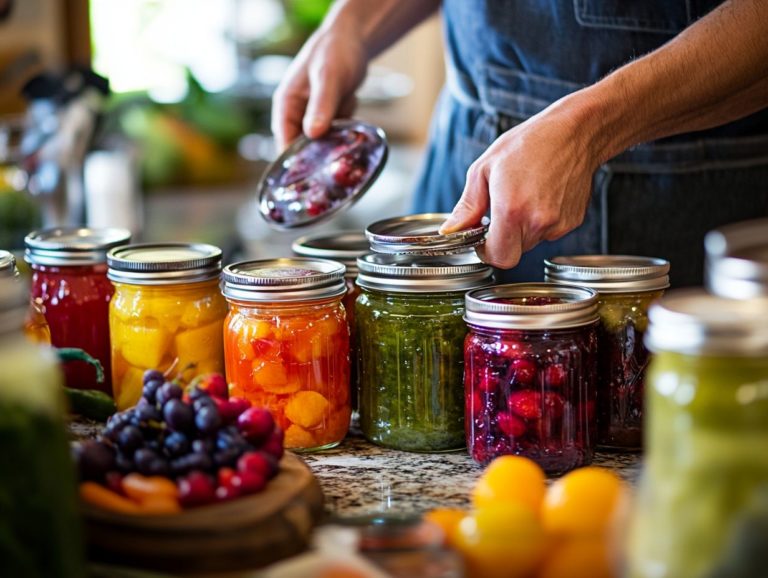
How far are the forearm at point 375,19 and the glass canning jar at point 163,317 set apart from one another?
0.73 metres

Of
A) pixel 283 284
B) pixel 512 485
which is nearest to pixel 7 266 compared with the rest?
pixel 283 284

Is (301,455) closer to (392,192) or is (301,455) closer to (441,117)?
(441,117)

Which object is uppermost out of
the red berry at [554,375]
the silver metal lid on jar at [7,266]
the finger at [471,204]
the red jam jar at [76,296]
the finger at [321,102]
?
the finger at [321,102]

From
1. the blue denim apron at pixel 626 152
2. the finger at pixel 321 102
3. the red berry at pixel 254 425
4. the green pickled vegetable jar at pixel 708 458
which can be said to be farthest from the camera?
the finger at pixel 321 102

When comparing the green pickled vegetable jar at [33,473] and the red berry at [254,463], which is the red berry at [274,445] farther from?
the green pickled vegetable jar at [33,473]

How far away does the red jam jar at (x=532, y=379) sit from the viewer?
4.63 feet

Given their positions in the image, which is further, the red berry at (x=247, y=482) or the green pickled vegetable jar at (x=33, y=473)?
the red berry at (x=247, y=482)

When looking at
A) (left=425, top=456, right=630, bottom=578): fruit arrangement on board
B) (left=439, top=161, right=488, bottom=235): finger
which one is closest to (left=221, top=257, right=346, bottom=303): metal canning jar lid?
(left=439, top=161, right=488, bottom=235): finger

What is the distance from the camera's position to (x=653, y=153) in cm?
197

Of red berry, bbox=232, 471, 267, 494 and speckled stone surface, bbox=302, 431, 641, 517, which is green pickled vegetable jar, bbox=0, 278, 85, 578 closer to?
red berry, bbox=232, 471, 267, 494

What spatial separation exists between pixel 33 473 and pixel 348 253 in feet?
2.99

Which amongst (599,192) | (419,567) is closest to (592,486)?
(419,567)

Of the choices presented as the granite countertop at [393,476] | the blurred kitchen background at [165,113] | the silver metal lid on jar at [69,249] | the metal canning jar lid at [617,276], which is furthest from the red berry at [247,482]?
the blurred kitchen background at [165,113]

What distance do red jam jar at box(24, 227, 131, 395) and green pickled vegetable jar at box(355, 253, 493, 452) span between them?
0.46 metres
